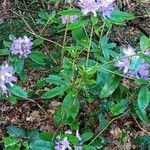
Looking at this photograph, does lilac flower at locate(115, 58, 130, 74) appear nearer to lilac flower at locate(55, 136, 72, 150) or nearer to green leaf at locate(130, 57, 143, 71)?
green leaf at locate(130, 57, 143, 71)

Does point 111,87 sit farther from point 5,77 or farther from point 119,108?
point 5,77

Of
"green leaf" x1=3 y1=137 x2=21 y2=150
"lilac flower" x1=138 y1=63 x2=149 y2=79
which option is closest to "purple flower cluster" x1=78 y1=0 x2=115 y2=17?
"lilac flower" x1=138 y1=63 x2=149 y2=79

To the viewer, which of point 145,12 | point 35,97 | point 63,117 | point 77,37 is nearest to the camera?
point 63,117

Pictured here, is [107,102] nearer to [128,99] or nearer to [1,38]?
[128,99]

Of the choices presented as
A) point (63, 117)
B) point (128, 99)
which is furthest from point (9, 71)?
point (128, 99)

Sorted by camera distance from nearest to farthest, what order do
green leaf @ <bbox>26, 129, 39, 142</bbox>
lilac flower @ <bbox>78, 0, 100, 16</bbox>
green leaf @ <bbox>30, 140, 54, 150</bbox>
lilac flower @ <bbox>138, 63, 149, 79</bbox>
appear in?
lilac flower @ <bbox>78, 0, 100, 16</bbox>, lilac flower @ <bbox>138, 63, 149, 79</bbox>, green leaf @ <bbox>30, 140, 54, 150</bbox>, green leaf @ <bbox>26, 129, 39, 142</bbox>

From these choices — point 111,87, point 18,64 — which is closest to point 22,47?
point 18,64
